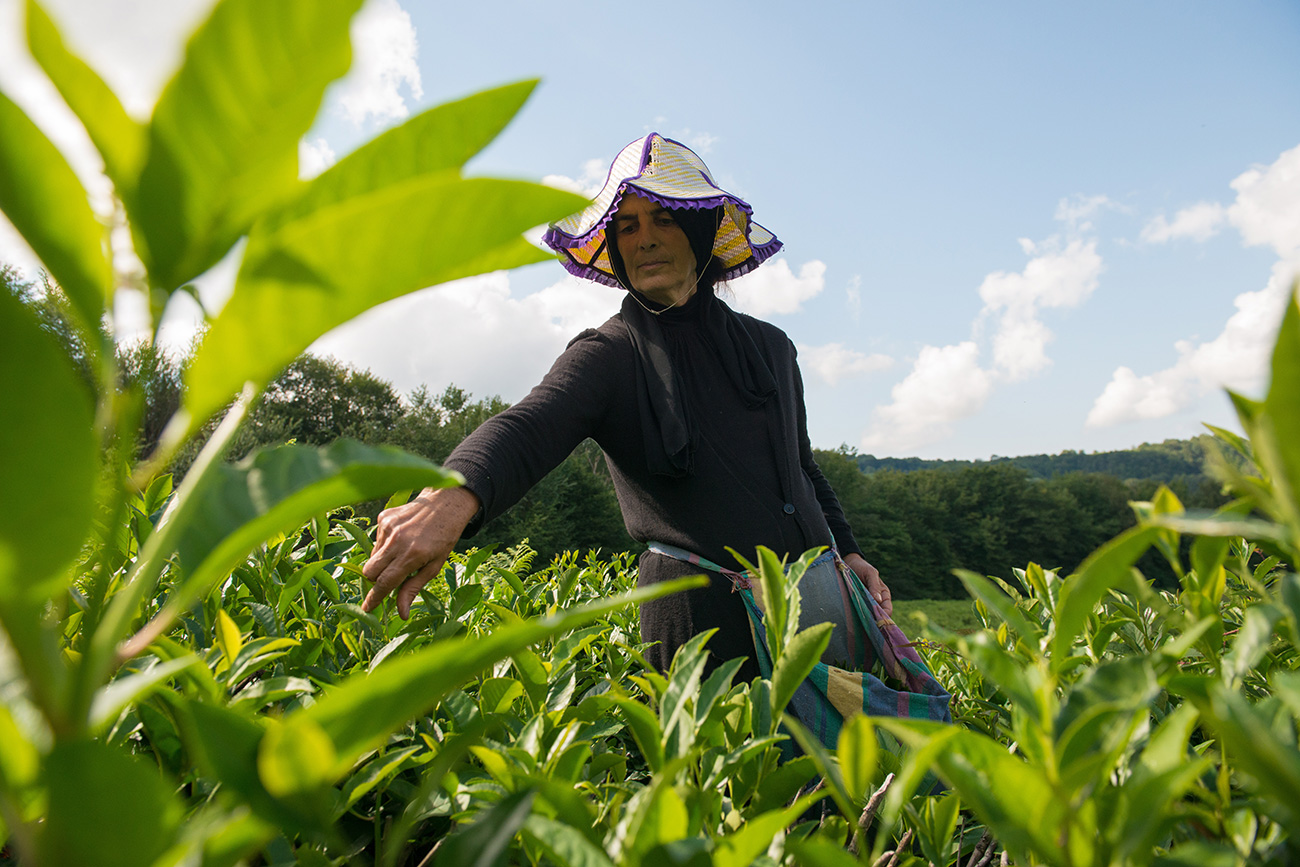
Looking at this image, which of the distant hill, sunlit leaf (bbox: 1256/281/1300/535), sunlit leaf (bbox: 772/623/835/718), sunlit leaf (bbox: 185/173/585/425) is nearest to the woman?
sunlit leaf (bbox: 772/623/835/718)

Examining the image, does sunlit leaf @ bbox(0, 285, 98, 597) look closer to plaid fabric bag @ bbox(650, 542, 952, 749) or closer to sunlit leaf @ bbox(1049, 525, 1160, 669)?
sunlit leaf @ bbox(1049, 525, 1160, 669)

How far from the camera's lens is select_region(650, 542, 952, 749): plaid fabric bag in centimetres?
132

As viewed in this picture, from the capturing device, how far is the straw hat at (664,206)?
2193mm

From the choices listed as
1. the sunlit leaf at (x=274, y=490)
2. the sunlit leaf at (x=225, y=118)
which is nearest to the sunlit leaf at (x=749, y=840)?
the sunlit leaf at (x=274, y=490)

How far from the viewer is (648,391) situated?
1.92 metres

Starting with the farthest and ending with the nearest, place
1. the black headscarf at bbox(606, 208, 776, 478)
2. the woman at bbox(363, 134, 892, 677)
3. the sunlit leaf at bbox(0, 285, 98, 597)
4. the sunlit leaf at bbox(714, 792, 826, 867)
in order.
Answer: the black headscarf at bbox(606, 208, 776, 478) < the woman at bbox(363, 134, 892, 677) < the sunlit leaf at bbox(714, 792, 826, 867) < the sunlit leaf at bbox(0, 285, 98, 597)

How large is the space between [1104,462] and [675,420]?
63725 mm

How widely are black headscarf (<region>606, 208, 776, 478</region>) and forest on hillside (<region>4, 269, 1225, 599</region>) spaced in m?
14.8

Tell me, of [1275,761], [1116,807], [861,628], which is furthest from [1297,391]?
[861,628]

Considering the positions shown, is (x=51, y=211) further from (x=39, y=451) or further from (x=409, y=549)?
(x=409, y=549)

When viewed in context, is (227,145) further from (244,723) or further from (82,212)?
(244,723)

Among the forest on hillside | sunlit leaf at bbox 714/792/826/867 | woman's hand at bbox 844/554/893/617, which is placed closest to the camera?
sunlit leaf at bbox 714/792/826/867

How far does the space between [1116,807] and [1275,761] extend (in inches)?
5.7

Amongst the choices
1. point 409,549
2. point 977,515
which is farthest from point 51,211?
point 977,515
